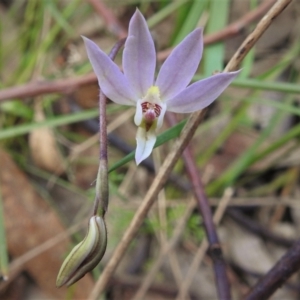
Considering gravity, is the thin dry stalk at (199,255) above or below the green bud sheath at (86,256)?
above

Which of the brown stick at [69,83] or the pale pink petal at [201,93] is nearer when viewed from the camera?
the pale pink petal at [201,93]

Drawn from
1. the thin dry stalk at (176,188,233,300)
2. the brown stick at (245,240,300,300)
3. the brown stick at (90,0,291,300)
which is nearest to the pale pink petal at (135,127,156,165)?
the brown stick at (90,0,291,300)

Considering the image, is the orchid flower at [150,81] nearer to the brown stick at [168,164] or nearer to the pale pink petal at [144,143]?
the pale pink petal at [144,143]

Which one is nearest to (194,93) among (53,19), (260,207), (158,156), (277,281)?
(277,281)

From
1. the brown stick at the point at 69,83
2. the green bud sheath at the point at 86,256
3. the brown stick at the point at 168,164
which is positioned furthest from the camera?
the brown stick at the point at 69,83

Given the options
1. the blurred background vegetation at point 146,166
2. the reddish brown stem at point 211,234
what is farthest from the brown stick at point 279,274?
the blurred background vegetation at point 146,166

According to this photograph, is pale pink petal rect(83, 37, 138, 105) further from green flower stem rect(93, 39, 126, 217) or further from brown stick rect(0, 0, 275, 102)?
brown stick rect(0, 0, 275, 102)

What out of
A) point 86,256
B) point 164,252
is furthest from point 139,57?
point 164,252

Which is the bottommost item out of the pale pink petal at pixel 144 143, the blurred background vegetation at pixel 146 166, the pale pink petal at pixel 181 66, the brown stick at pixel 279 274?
the brown stick at pixel 279 274
